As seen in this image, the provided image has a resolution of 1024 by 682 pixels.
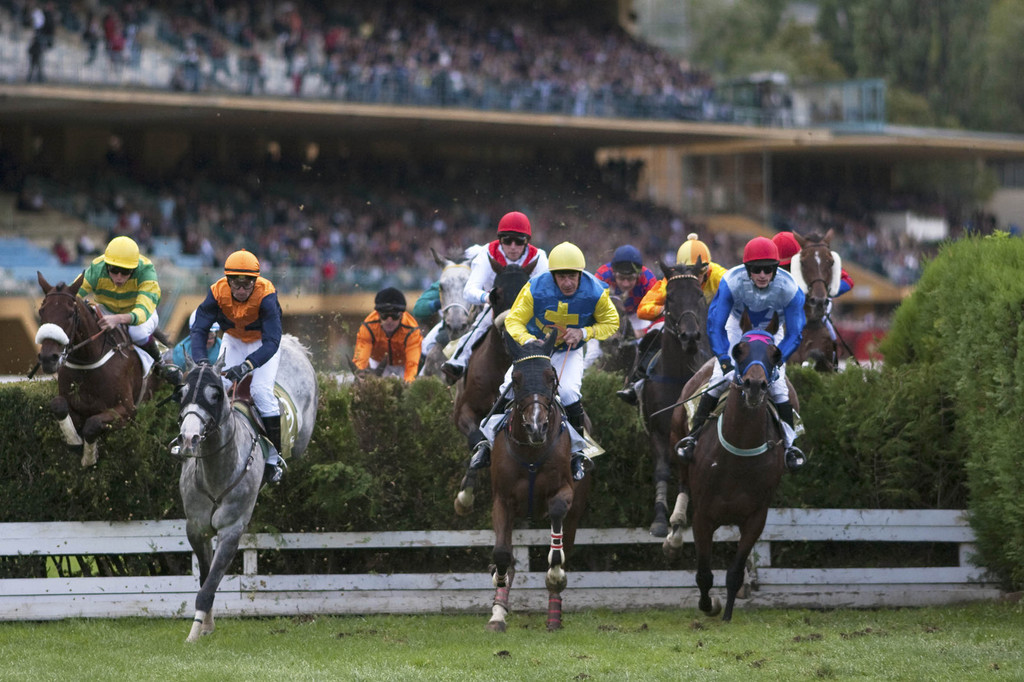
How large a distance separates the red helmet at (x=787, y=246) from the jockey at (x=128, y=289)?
5999 millimetres

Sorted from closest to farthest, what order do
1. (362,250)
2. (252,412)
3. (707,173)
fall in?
(252,412)
(362,250)
(707,173)

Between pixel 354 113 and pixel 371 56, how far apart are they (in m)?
2.27

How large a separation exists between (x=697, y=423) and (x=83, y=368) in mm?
4546

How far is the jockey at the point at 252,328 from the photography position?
9.09m

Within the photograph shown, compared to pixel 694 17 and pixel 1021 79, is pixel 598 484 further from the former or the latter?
pixel 694 17

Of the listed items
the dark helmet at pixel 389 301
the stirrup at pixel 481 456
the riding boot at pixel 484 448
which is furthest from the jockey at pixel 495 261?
the dark helmet at pixel 389 301

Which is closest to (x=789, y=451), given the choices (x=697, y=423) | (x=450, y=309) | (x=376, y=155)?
(x=697, y=423)

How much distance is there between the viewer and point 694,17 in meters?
71.1

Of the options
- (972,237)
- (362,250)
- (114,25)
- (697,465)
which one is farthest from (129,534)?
(114,25)

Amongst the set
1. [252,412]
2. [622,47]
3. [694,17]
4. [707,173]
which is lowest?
[252,412]

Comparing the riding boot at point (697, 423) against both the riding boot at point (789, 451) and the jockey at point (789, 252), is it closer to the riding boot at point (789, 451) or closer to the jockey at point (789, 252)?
the riding boot at point (789, 451)

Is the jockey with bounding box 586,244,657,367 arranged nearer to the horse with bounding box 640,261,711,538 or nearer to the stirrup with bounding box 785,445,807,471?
the horse with bounding box 640,261,711,538

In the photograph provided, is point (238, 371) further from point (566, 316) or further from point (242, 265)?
point (566, 316)

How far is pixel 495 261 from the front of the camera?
10602 mm
